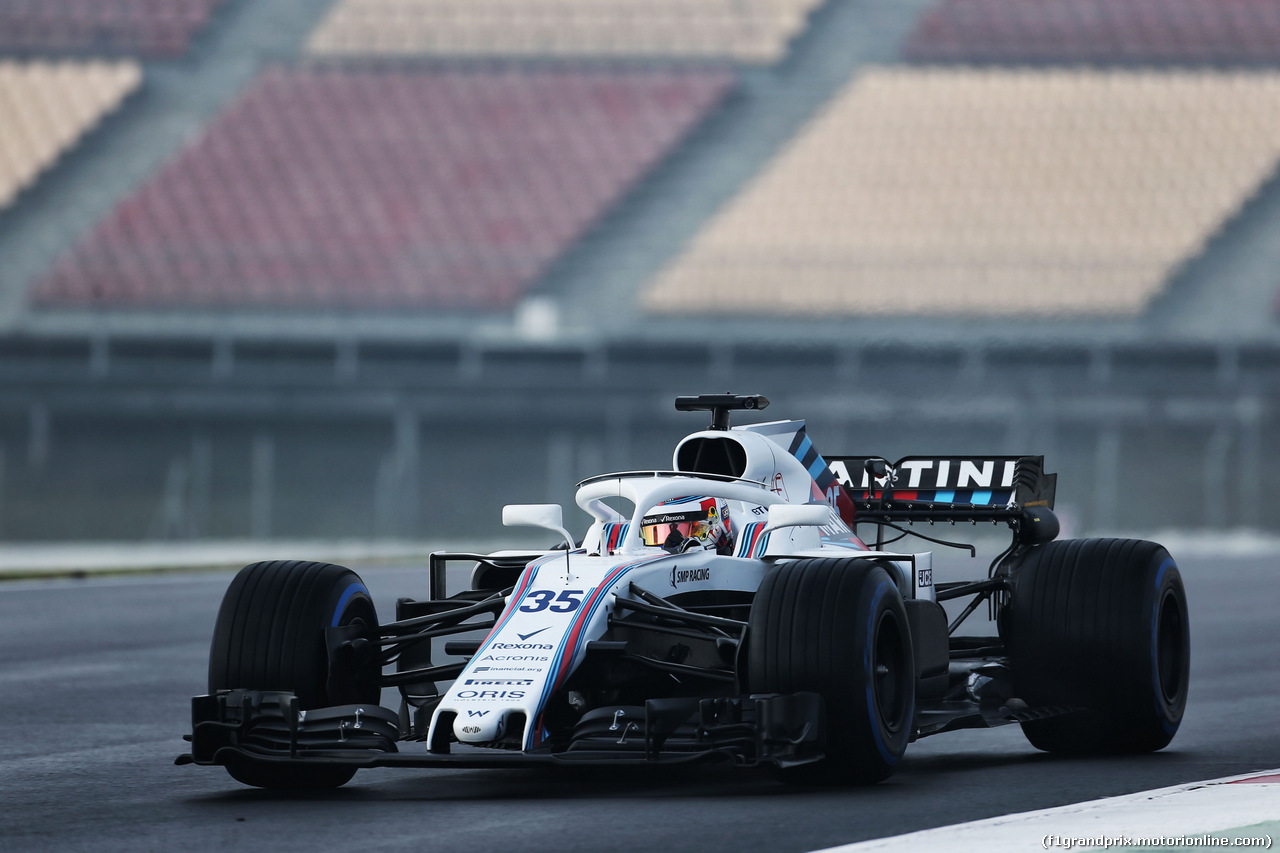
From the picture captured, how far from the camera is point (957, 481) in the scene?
9.91 meters

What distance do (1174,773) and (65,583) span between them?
15925 millimetres

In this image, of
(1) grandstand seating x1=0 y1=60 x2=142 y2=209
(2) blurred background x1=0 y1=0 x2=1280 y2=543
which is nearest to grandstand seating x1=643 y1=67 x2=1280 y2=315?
(2) blurred background x1=0 y1=0 x2=1280 y2=543

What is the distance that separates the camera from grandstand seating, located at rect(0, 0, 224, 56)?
3734 cm

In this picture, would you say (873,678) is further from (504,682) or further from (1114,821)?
(504,682)

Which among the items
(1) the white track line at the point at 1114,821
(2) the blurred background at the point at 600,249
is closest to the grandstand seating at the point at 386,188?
(2) the blurred background at the point at 600,249

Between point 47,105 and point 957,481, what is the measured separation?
30064 mm

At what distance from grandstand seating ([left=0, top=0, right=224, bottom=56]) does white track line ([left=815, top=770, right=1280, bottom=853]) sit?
112 ft

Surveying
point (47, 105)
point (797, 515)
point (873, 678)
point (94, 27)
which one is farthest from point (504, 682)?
point (94, 27)

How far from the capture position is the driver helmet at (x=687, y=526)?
8102 millimetres

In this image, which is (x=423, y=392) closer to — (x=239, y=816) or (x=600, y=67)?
(x=600, y=67)

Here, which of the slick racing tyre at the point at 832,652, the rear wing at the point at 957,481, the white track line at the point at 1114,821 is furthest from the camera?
the rear wing at the point at 957,481

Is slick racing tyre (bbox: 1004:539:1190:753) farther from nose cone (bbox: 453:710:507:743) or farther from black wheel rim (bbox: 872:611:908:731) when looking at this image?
nose cone (bbox: 453:710:507:743)

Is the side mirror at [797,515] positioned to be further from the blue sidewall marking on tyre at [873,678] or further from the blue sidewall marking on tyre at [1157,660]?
the blue sidewall marking on tyre at [1157,660]

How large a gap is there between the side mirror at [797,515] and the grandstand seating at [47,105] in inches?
1148
